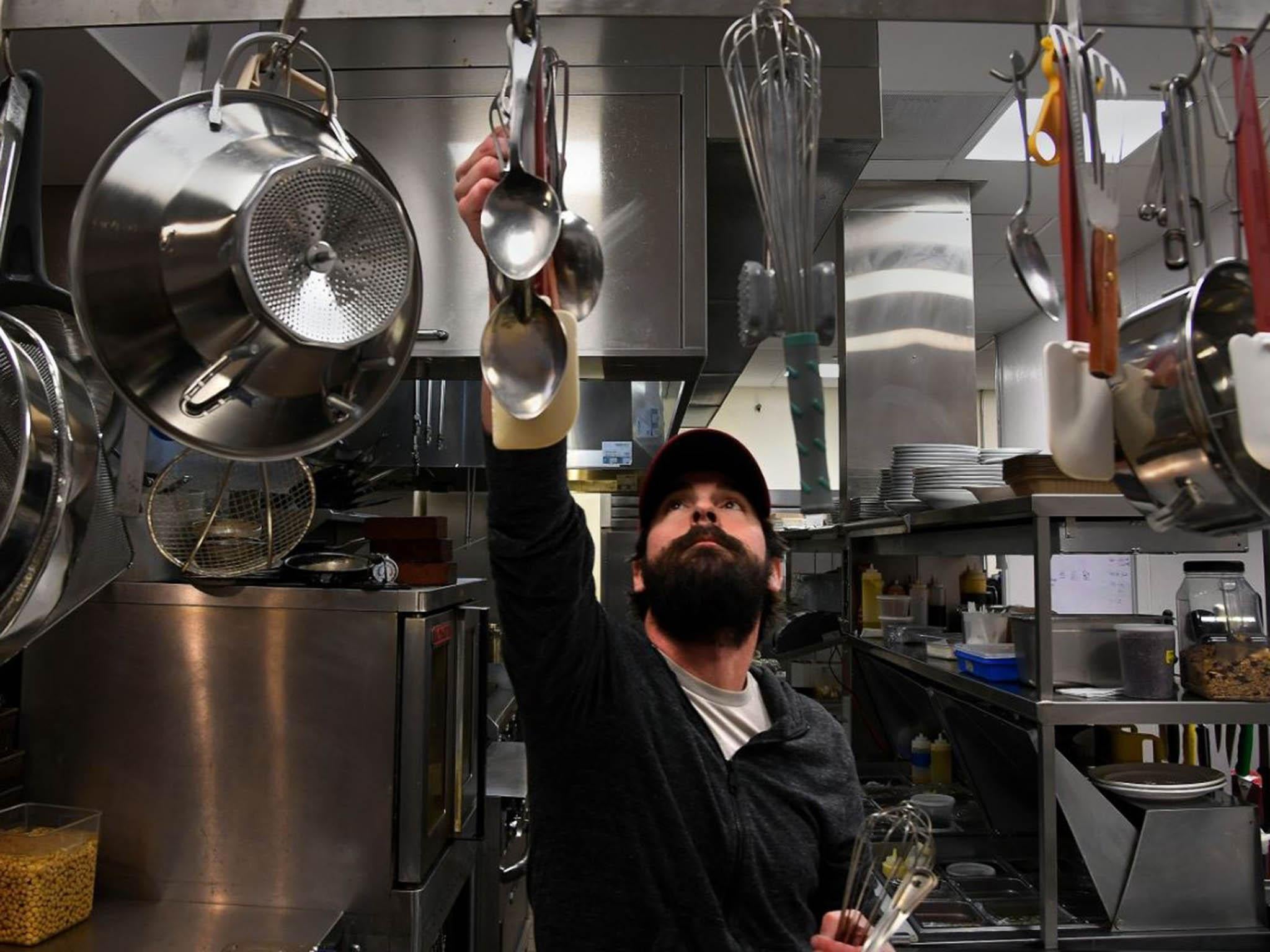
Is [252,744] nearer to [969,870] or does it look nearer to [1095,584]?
[969,870]

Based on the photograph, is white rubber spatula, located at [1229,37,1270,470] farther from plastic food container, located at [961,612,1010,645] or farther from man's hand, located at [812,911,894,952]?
plastic food container, located at [961,612,1010,645]

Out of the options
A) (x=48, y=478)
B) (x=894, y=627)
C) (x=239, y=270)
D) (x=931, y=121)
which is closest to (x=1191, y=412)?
(x=239, y=270)

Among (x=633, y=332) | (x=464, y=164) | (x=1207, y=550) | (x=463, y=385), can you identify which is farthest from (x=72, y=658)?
(x=1207, y=550)

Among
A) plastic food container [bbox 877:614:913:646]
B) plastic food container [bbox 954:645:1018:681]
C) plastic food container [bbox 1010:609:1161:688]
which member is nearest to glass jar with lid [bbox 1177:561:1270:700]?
plastic food container [bbox 1010:609:1161:688]

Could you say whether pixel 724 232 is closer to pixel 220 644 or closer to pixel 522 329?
pixel 220 644

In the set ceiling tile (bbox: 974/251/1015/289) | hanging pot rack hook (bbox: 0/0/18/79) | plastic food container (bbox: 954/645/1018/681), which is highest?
ceiling tile (bbox: 974/251/1015/289)

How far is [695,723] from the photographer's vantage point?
1.13 meters

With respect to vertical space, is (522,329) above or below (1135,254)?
below

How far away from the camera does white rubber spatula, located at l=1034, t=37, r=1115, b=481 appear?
617 mm

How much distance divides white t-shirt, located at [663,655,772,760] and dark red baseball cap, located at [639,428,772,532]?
0.25 metres

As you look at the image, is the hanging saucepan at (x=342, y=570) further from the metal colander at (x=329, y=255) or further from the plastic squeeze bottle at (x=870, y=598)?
the plastic squeeze bottle at (x=870, y=598)

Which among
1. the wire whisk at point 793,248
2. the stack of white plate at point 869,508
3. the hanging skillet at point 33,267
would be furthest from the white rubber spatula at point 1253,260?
the stack of white plate at point 869,508

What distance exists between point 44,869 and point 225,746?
0.30 m

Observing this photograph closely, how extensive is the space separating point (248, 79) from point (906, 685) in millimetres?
2532
